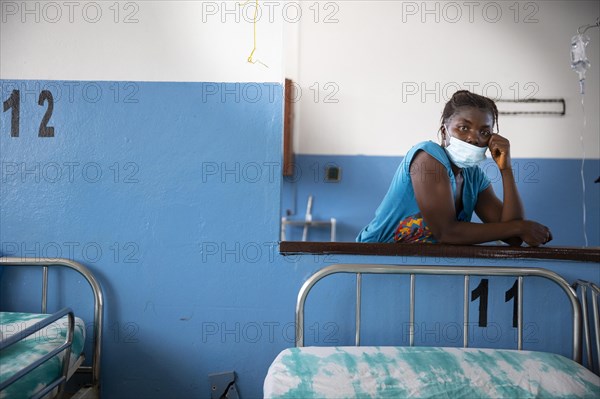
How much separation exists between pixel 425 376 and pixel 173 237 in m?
1.13

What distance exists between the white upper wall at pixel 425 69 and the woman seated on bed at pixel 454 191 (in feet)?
7.52

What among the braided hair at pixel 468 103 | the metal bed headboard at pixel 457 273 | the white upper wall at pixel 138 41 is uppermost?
the white upper wall at pixel 138 41

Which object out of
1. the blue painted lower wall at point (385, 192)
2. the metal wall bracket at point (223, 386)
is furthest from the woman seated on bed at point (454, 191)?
the blue painted lower wall at point (385, 192)

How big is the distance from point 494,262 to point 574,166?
2.67 meters

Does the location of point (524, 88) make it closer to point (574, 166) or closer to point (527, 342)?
point (574, 166)

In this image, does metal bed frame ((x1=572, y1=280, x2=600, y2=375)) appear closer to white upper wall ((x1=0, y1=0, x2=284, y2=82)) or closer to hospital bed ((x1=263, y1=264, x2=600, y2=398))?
hospital bed ((x1=263, y1=264, x2=600, y2=398))

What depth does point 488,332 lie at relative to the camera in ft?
7.11

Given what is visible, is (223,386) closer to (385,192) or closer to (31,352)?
(31,352)

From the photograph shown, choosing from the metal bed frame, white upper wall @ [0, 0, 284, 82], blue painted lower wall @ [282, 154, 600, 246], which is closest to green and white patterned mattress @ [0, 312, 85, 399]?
white upper wall @ [0, 0, 284, 82]

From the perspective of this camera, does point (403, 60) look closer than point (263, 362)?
No

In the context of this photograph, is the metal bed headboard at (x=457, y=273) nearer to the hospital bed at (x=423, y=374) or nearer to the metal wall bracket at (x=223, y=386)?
the hospital bed at (x=423, y=374)

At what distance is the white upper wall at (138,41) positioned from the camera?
7.13 ft

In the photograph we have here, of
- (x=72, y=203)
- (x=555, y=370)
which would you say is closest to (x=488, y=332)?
(x=555, y=370)

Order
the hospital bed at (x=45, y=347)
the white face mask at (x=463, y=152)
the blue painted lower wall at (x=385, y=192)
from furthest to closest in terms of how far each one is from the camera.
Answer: the blue painted lower wall at (x=385, y=192)
the white face mask at (x=463, y=152)
the hospital bed at (x=45, y=347)
